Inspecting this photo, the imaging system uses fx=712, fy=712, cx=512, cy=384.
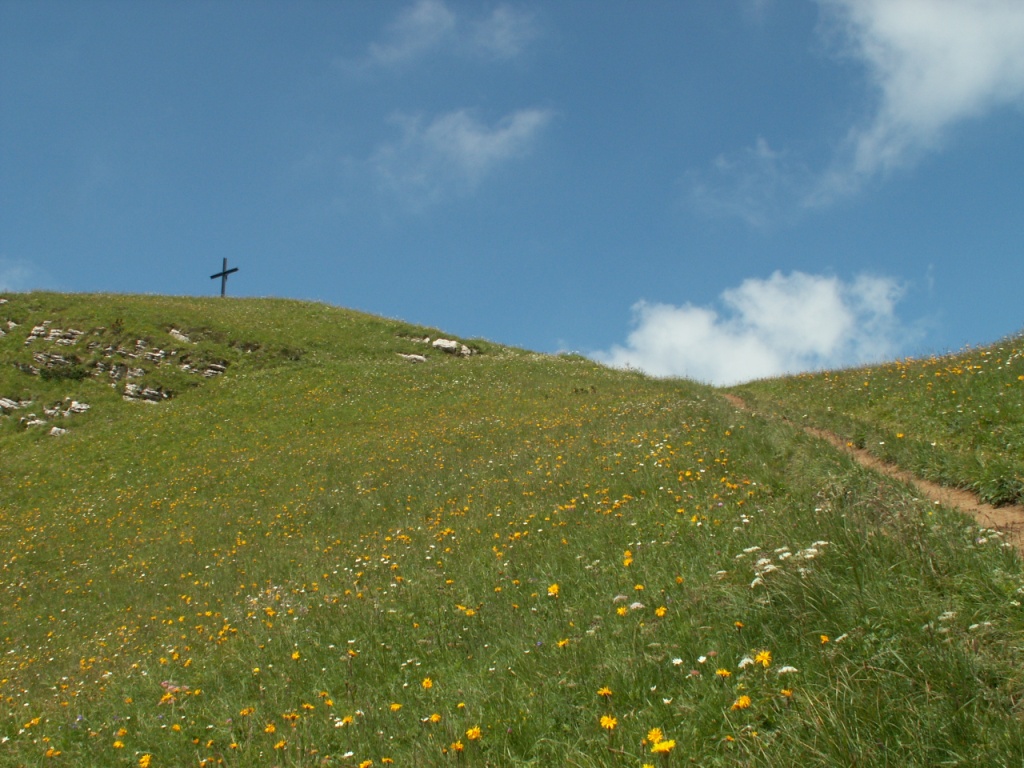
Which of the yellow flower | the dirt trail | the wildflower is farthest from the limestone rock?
the yellow flower

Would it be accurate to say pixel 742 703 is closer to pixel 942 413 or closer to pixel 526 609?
pixel 526 609

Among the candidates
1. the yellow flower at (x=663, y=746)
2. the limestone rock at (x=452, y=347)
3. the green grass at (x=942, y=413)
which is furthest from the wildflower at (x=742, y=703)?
the limestone rock at (x=452, y=347)

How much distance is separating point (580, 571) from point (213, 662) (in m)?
4.71

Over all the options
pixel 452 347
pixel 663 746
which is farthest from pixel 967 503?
pixel 452 347

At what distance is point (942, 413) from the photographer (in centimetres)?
1313

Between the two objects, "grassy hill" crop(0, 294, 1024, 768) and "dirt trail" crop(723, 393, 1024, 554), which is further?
"dirt trail" crop(723, 393, 1024, 554)

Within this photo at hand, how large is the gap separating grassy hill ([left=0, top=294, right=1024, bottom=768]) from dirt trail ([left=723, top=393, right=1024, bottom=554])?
0.63m

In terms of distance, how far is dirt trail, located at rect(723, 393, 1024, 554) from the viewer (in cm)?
713

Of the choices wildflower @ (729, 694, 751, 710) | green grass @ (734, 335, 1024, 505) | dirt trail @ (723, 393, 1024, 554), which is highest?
green grass @ (734, 335, 1024, 505)

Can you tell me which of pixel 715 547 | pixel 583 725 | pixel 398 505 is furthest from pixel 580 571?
pixel 398 505

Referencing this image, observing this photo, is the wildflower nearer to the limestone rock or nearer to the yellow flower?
the yellow flower

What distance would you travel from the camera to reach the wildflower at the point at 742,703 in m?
4.25

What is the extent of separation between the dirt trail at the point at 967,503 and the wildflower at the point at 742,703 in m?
3.37

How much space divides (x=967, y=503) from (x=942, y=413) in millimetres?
4711
